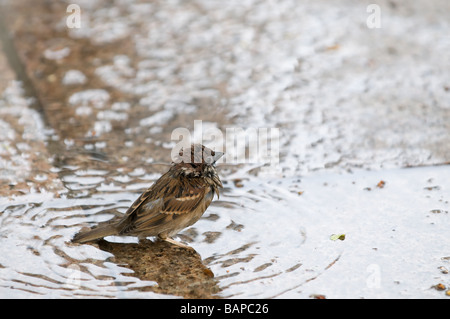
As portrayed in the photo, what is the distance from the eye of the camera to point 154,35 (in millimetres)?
8016

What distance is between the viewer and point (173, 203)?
170 inches

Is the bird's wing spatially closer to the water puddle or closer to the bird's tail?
the bird's tail

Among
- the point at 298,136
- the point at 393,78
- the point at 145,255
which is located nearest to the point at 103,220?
the point at 145,255

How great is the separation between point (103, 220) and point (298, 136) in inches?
81.7

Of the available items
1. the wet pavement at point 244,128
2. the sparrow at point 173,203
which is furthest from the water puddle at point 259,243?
the sparrow at point 173,203

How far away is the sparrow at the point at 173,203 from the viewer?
4.23 m

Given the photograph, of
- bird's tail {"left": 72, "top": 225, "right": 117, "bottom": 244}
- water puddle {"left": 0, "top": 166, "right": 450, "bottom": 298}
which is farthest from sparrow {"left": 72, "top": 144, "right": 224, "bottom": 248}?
water puddle {"left": 0, "top": 166, "right": 450, "bottom": 298}

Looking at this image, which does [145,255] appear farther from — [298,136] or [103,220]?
[298,136]

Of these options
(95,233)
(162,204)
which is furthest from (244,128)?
(95,233)

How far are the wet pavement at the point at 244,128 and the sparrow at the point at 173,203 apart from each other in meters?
0.14

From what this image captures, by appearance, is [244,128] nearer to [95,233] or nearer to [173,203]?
[173,203]

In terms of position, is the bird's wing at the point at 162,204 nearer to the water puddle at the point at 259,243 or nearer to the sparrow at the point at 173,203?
the sparrow at the point at 173,203

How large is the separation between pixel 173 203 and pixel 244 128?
1840 mm

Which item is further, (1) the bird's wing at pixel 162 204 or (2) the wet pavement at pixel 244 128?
(1) the bird's wing at pixel 162 204
